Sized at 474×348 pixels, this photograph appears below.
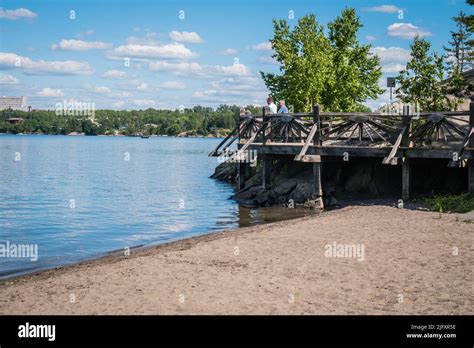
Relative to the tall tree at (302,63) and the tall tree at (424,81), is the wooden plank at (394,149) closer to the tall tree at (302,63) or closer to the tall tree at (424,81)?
the tall tree at (424,81)

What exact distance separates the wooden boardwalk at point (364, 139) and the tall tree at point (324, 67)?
8374 millimetres

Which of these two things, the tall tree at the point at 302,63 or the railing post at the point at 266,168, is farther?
the tall tree at the point at 302,63

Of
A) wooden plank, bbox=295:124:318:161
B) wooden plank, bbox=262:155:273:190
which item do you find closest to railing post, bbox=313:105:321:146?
wooden plank, bbox=295:124:318:161

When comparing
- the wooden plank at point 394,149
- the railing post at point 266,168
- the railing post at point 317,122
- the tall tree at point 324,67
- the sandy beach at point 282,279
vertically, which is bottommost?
the sandy beach at point 282,279

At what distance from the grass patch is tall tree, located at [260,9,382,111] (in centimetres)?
1791

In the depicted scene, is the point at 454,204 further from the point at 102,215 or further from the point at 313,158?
the point at 102,215

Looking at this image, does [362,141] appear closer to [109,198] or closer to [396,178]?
[396,178]

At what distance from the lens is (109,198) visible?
3419 centimetres

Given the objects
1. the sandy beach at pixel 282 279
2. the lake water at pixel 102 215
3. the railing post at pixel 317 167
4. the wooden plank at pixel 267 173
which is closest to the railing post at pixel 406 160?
the railing post at pixel 317 167

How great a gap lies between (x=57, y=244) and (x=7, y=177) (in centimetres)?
3177

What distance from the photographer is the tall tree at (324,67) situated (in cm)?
3666

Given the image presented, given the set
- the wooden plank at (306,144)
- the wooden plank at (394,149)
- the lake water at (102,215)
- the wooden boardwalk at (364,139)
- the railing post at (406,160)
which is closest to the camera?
the lake water at (102,215)

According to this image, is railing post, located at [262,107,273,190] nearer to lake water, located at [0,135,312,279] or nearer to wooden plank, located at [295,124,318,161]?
lake water, located at [0,135,312,279]

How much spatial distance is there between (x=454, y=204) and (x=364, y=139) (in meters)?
6.12
